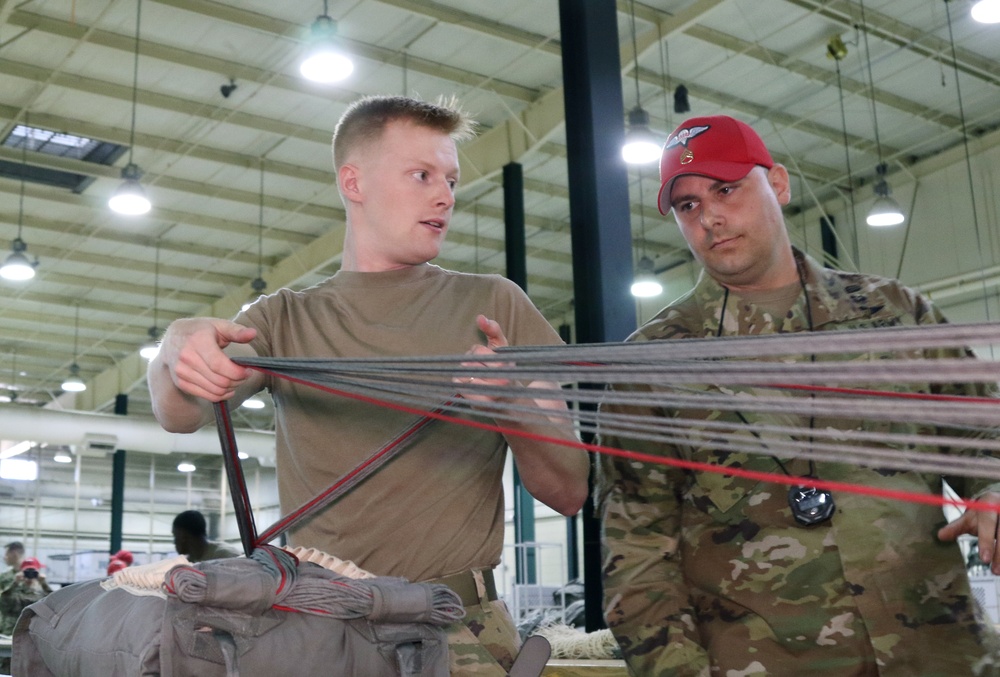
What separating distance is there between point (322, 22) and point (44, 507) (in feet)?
53.2

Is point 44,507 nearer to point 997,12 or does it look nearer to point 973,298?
point 973,298

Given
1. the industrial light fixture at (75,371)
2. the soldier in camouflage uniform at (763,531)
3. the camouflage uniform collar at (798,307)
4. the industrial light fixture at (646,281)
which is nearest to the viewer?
the soldier in camouflage uniform at (763,531)

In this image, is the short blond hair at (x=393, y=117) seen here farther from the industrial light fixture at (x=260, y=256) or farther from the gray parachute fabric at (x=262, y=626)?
the industrial light fixture at (x=260, y=256)

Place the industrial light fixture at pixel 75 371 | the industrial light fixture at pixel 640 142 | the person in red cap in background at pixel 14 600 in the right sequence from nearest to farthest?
the person in red cap in background at pixel 14 600 → the industrial light fixture at pixel 640 142 → the industrial light fixture at pixel 75 371

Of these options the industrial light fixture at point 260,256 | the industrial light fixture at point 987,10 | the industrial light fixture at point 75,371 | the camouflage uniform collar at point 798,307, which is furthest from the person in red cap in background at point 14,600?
the industrial light fixture at point 75,371

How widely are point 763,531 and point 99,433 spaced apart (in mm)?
13395

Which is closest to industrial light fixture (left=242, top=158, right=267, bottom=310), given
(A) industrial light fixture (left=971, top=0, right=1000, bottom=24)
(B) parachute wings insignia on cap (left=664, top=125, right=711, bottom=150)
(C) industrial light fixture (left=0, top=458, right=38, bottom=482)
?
(A) industrial light fixture (left=971, top=0, right=1000, bottom=24)

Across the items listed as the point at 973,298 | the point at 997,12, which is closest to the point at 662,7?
the point at 997,12

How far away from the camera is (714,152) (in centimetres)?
179

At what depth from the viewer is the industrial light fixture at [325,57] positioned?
691cm

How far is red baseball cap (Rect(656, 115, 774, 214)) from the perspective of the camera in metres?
Result: 1.78

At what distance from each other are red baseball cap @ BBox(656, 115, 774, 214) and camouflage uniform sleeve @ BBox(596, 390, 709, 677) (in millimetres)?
412

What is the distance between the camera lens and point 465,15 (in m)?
8.58

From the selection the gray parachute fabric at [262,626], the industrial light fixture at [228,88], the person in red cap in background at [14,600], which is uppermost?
the industrial light fixture at [228,88]
